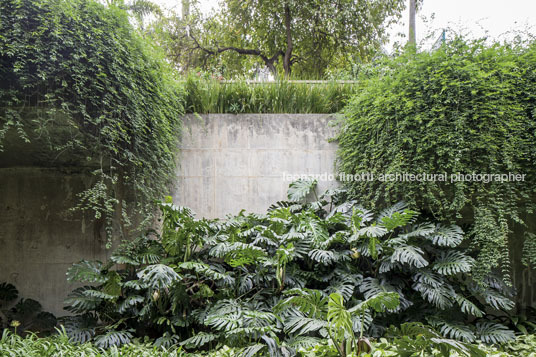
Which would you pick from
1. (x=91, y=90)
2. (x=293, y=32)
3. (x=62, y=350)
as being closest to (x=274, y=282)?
(x=62, y=350)

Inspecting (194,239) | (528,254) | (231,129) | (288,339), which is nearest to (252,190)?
(231,129)

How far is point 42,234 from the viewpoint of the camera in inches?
161

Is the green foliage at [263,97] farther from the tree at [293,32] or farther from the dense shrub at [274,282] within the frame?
the tree at [293,32]

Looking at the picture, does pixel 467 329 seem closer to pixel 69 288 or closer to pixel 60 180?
pixel 69 288

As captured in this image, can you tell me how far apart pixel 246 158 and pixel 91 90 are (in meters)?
1.83

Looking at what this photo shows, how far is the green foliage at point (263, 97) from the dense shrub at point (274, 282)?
1.48 metres

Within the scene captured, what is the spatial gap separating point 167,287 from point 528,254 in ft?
10.5

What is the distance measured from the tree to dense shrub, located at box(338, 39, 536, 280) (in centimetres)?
492

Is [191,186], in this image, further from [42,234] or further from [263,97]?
[42,234]

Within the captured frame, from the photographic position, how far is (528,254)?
9.92ft

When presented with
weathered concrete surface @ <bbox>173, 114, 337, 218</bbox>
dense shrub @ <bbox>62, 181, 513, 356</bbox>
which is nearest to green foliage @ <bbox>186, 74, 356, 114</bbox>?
weathered concrete surface @ <bbox>173, 114, 337, 218</bbox>

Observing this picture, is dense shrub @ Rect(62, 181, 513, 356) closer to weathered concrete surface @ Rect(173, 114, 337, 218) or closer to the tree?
weathered concrete surface @ Rect(173, 114, 337, 218)

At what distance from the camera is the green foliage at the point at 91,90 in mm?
2537

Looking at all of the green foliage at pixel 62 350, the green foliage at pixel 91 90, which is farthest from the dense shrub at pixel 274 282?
the green foliage at pixel 91 90
